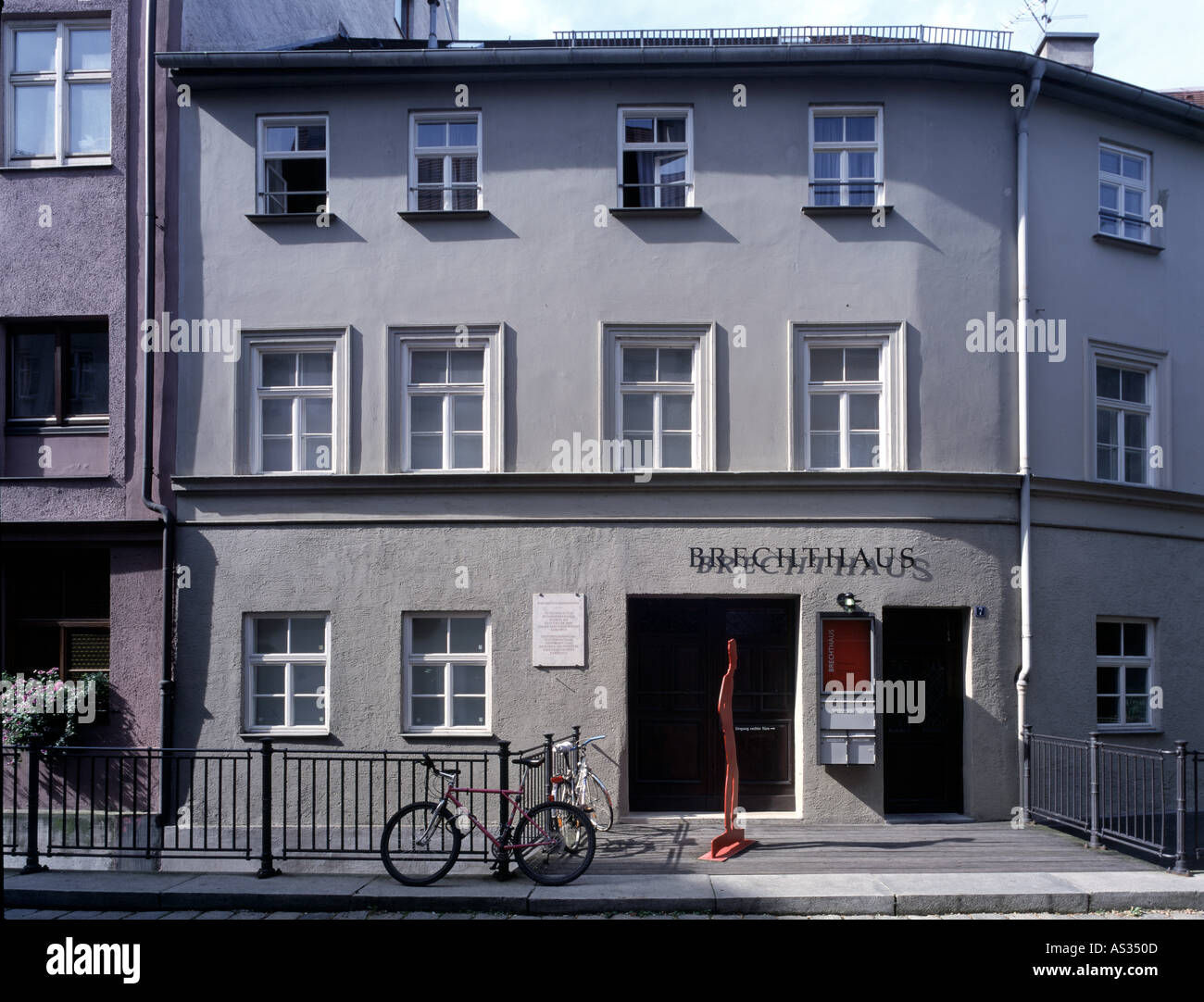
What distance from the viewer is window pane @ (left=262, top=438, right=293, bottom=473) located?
13688mm

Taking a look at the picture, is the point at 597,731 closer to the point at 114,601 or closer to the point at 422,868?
the point at 422,868

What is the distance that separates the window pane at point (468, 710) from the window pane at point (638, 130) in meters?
7.58

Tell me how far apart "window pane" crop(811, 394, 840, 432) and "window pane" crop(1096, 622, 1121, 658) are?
4.54m

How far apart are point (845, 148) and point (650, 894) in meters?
9.55

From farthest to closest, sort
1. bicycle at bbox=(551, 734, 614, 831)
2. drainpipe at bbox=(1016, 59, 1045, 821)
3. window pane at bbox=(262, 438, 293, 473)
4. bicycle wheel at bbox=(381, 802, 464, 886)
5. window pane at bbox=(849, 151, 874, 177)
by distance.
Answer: window pane at bbox=(262, 438, 293, 473)
window pane at bbox=(849, 151, 874, 177)
drainpipe at bbox=(1016, 59, 1045, 821)
bicycle at bbox=(551, 734, 614, 831)
bicycle wheel at bbox=(381, 802, 464, 886)

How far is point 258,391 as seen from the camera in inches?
539

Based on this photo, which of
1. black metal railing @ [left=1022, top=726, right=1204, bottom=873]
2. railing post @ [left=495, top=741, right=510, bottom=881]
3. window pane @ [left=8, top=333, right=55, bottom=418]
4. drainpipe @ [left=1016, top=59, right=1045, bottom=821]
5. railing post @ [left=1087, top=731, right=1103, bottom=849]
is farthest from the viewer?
window pane @ [left=8, top=333, right=55, bottom=418]

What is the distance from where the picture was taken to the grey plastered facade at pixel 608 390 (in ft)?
42.7

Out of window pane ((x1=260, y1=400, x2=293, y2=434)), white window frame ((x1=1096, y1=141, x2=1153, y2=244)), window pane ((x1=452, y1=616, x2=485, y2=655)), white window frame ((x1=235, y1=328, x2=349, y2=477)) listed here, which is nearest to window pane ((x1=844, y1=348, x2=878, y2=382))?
white window frame ((x1=1096, y1=141, x2=1153, y2=244))

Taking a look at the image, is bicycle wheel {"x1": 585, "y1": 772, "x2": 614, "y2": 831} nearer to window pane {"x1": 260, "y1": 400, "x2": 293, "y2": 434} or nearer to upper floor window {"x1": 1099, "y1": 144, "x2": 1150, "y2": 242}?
window pane {"x1": 260, "y1": 400, "x2": 293, "y2": 434}

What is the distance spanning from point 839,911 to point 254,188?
1124 cm

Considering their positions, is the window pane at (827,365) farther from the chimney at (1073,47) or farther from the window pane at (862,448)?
the chimney at (1073,47)

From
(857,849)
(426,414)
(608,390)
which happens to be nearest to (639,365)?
(608,390)

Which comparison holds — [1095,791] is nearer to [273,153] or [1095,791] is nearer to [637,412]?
[637,412]
